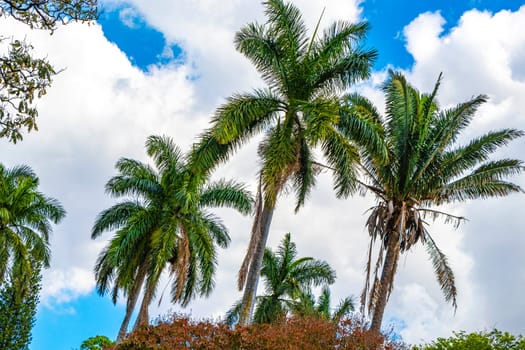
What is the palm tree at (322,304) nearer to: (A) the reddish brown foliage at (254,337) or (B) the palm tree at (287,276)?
(B) the palm tree at (287,276)

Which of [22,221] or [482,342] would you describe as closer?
[482,342]

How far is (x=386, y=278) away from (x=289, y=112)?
6527 millimetres

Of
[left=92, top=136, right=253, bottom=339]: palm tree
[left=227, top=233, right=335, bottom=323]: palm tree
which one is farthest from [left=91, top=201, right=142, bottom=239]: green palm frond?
[left=227, top=233, right=335, bottom=323]: palm tree

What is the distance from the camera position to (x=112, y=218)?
90.6 ft

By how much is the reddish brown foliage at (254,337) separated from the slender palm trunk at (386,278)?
4.14 meters

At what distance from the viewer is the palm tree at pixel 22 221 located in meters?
27.8

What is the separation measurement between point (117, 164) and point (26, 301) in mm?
13129

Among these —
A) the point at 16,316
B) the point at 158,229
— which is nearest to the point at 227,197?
the point at 158,229

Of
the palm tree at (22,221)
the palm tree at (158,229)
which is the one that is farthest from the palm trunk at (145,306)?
the palm tree at (22,221)

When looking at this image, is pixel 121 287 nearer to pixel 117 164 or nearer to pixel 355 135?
pixel 117 164

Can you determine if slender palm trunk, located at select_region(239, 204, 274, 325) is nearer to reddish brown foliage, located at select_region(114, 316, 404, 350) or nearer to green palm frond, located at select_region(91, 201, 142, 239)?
reddish brown foliage, located at select_region(114, 316, 404, 350)

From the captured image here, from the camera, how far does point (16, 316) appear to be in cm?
3547

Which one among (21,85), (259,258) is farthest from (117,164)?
(21,85)

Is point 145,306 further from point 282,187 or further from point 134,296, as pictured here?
point 282,187
